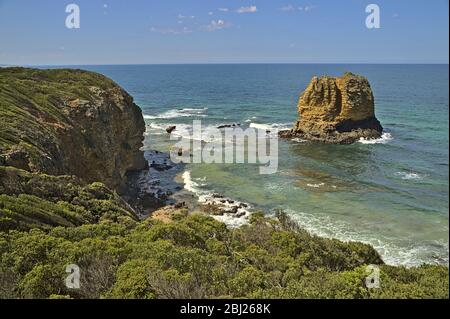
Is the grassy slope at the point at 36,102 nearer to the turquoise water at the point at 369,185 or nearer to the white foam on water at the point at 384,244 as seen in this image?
the turquoise water at the point at 369,185

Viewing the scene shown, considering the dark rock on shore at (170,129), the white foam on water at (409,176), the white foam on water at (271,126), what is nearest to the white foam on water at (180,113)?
the dark rock on shore at (170,129)

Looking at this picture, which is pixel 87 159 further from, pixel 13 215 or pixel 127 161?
pixel 13 215

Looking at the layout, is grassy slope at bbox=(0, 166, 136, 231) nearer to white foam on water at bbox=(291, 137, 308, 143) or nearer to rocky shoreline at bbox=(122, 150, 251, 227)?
rocky shoreline at bbox=(122, 150, 251, 227)

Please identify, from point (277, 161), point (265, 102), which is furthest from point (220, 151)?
point (265, 102)

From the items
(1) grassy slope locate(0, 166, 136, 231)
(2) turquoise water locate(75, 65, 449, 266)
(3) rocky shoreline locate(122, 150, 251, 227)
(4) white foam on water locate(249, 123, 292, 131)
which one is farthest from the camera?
(4) white foam on water locate(249, 123, 292, 131)

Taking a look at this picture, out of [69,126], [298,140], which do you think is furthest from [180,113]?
[69,126]

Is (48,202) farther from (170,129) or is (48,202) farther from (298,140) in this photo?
(170,129)

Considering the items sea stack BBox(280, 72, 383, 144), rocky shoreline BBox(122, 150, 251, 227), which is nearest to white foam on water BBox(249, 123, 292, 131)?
sea stack BBox(280, 72, 383, 144)
